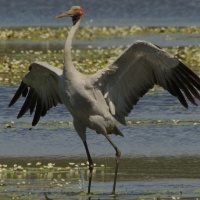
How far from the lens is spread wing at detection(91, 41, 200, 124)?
1252 centimetres

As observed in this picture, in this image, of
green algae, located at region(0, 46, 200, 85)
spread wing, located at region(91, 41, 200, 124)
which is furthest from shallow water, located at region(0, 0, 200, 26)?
spread wing, located at region(91, 41, 200, 124)

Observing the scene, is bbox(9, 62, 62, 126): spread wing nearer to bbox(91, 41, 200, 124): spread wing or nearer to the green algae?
bbox(91, 41, 200, 124): spread wing

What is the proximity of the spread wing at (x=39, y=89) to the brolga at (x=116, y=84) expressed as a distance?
40 cm

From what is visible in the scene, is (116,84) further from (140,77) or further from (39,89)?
(39,89)

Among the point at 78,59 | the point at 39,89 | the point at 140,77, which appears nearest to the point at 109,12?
the point at 78,59

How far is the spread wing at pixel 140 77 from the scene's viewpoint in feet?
41.1

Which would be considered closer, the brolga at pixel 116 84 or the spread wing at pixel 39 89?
the brolga at pixel 116 84

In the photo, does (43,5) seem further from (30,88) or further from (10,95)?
(30,88)

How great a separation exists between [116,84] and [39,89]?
192cm

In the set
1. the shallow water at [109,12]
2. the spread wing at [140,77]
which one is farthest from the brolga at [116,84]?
the shallow water at [109,12]

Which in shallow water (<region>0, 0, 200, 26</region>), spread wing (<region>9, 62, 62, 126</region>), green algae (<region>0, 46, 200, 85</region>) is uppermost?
spread wing (<region>9, 62, 62, 126</region>)

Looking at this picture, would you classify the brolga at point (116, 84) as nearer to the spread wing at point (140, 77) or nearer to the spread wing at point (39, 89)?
the spread wing at point (140, 77)

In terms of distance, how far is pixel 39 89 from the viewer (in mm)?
14461

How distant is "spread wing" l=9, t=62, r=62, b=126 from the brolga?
1.30 ft
